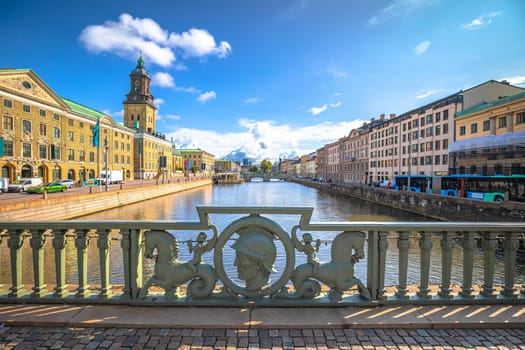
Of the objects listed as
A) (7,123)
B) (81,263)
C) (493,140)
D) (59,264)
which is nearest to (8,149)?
(7,123)

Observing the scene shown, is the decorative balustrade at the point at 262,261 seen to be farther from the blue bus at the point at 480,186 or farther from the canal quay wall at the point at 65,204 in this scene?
the blue bus at the point at 480,186

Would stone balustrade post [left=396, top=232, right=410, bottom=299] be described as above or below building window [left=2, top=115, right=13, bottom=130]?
below

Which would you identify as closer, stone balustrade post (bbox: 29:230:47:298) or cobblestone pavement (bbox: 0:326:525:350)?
cobblestone pavement (bbox: 0:326:525:350)

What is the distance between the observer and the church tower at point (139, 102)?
271 ft

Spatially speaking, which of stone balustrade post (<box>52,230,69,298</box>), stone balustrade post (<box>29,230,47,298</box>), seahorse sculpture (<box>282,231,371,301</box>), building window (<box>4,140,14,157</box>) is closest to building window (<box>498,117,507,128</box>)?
seahorse sculpture (<box>282,231,371,301</box>)

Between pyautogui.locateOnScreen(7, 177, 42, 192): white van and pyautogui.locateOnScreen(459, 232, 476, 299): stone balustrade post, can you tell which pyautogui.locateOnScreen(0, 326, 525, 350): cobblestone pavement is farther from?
pyautogui.locateOnScreen(7, 177, 42, 192): white van

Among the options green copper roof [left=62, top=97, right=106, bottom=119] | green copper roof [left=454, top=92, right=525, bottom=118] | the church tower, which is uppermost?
the church tower

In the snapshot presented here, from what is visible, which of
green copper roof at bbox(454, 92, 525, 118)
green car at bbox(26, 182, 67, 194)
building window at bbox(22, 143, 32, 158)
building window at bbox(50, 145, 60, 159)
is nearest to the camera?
green car at bbox(26, 182, 67, 194)

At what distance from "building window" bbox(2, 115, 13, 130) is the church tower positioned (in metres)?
47.8

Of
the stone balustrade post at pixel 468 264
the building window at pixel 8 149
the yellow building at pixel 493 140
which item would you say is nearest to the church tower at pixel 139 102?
the building window at pixel 8 149

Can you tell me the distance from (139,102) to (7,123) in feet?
169

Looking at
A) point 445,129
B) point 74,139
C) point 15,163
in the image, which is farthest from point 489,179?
point 74,139

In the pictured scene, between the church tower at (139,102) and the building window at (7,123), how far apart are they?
47793 mm

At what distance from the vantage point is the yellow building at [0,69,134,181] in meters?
34.2
